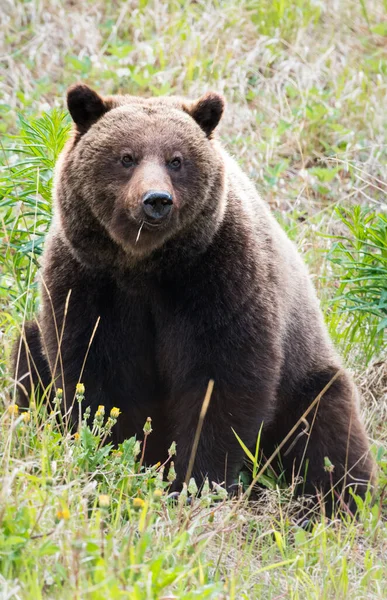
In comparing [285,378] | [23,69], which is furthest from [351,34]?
[285,378]

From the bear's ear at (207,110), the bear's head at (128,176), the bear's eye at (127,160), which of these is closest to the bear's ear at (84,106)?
the bear's head at (128,176)

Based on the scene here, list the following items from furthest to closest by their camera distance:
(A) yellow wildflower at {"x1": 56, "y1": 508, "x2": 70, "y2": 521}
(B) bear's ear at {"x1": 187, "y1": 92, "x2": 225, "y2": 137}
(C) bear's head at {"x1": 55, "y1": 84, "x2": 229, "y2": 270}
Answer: (B) bear's ear at {"x1": 187, "y1": 92, "x2": 225, "y2": 137} < (C) bear's head at {"x1": 55, "y1": 84, "x2": 229, "y2": 270} < (A) yellow wildflower at {"x1": 56, "y1": 508, "x2": 70, "y2": 521}

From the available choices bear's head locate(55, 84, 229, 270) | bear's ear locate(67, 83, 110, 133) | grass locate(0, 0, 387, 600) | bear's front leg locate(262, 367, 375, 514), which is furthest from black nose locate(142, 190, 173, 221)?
bear's front leg locate(262, 367, 375, 514)

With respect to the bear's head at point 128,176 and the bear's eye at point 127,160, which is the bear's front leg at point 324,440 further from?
the bear's eye at point 127,160

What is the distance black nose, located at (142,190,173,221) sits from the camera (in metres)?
4.66

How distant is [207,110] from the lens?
17.4 feet

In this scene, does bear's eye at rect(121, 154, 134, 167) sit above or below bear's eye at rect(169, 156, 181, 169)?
below

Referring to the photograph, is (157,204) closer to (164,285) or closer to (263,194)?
(164,285)

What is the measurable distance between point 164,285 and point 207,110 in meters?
0.96

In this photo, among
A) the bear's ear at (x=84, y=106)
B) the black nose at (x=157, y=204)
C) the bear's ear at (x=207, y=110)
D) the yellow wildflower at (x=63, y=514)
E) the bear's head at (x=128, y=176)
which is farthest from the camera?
the bear's ear at (x=207, y=110)

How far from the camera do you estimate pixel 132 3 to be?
A: 32.7 ft

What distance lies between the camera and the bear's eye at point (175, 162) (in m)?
5.03

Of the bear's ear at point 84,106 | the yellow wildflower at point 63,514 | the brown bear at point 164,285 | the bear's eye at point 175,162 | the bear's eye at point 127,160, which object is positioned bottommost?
the yellow wildflower at point 63,514

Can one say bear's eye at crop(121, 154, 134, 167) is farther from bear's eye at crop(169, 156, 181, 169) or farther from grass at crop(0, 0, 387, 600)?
grass at crop(0, 0, 387, 600)
